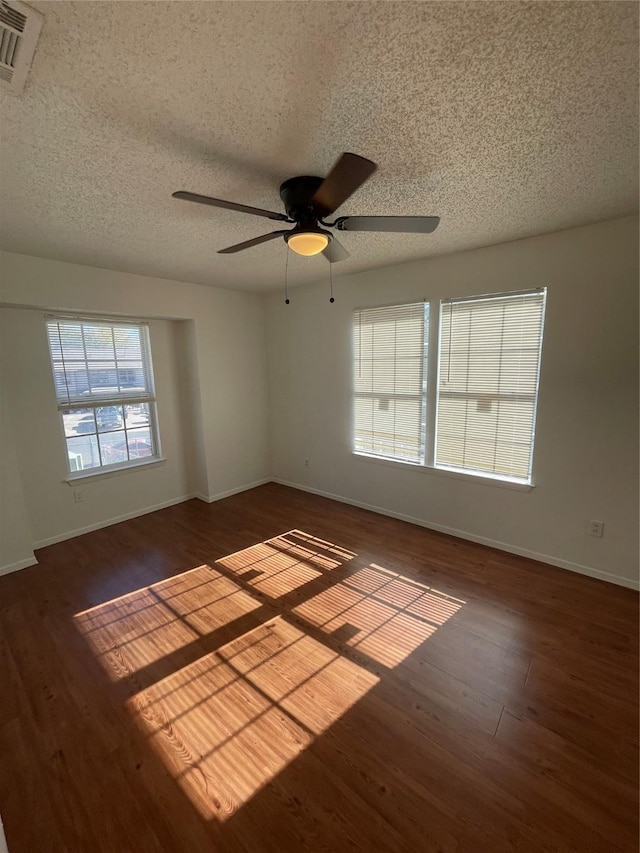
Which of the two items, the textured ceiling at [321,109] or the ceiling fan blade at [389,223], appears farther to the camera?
the ceiling fan blade at [389,223]

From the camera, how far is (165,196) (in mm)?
1858

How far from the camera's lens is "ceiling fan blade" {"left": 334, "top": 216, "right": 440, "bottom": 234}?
5.30ft

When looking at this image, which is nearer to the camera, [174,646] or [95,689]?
[95,689]

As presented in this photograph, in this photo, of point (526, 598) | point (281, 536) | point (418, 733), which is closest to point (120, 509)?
point (281, 536)

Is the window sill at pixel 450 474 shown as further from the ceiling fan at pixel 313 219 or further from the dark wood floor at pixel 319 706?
the ceiling fan at pixel 313 219

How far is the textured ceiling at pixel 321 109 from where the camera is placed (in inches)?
37.6

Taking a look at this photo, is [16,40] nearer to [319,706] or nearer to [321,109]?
[321,109]

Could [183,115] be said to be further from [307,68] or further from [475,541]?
[475,541]

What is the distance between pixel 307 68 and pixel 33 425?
3487 millimetres

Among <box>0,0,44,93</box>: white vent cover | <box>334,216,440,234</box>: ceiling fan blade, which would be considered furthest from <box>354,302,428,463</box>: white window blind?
<box>0,0,44,93</box>: white vent cover

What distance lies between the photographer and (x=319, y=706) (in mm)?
1695

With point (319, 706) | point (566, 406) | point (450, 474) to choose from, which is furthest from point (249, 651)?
point (566, 406)

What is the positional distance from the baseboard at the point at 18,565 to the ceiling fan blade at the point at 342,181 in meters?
3.57

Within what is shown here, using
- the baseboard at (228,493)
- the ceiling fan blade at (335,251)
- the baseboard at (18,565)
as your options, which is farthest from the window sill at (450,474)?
the baseboard at (18,565)
